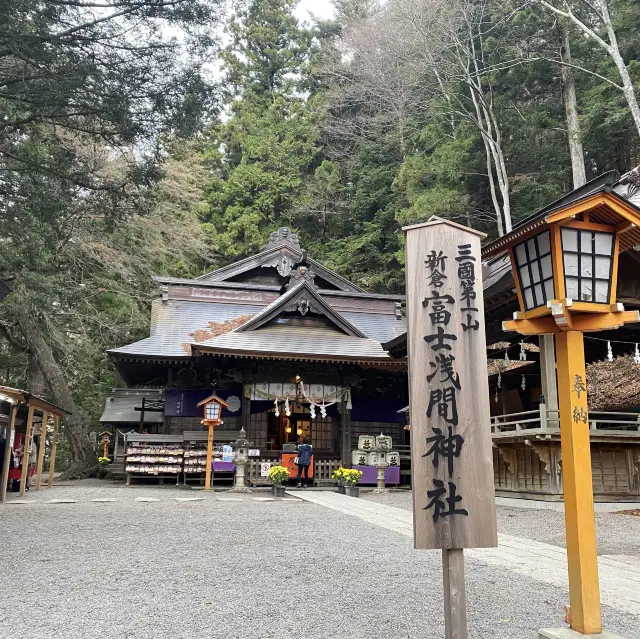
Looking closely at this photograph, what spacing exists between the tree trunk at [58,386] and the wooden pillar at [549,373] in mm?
14623

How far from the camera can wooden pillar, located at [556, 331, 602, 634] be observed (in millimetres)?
3453

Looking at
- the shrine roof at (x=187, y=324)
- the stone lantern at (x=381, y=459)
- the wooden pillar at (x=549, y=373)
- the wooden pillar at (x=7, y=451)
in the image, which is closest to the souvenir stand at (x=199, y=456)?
the shrine roof at (x=187, y=324)

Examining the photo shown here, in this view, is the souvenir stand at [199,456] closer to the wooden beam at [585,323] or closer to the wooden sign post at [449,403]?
the wooden beam at [585,323]

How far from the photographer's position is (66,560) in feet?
18.8

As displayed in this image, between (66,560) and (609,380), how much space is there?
1338 cm

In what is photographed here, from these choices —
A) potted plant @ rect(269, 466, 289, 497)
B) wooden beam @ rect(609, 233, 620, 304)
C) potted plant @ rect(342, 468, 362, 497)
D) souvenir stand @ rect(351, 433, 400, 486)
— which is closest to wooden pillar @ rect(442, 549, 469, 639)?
wooden beam @ rect(609, 233, 620, 304)

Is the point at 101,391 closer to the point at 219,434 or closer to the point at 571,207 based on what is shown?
the point at 219,434

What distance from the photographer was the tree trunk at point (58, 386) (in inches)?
749

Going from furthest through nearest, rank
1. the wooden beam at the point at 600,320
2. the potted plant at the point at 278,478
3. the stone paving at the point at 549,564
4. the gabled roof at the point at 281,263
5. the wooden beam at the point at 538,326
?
the gabled roof at the point at 281,263 < the potted plant at the point at 278,478 < the stone paving at the point at 549,564 < the wooden beam at the point at 538,326 < the wooden beam at the point at 600,320

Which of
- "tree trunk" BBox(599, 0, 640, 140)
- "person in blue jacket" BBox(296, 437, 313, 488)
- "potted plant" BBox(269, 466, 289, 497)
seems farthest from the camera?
"tree trunk" BBox(599, 0, 640, 140)

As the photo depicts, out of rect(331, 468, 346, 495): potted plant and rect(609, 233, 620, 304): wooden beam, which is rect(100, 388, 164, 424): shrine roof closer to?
rect(331, 468, 346, 495): potted plant

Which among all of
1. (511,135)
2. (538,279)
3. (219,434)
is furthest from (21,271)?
(511,135)

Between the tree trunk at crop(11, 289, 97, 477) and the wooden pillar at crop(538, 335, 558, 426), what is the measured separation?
14.6 metres

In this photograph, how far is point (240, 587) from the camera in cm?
476
